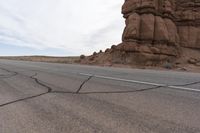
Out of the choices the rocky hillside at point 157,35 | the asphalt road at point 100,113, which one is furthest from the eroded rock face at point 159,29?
the asphalt road at point 100,113

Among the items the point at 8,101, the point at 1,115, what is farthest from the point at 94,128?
the point at 8,101

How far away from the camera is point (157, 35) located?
30594mm

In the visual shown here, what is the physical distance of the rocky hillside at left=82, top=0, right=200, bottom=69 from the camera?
94.7ft

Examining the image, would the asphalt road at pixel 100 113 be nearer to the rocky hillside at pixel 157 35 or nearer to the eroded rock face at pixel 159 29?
the rocky hillside at pixel 157 35

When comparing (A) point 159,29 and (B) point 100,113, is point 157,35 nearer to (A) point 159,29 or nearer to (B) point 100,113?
(A) point 159,29

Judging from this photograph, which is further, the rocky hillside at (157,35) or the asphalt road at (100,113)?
the rocky hillside at (157,35)

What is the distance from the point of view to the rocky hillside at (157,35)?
28875 mm

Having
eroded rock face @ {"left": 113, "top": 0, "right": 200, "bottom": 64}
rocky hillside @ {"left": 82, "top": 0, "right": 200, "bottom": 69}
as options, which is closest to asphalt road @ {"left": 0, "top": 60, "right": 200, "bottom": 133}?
rocky hillside @ {"left": 82, "top": 0, "right": 200, "bottom": 69}

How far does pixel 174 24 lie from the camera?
109 feet

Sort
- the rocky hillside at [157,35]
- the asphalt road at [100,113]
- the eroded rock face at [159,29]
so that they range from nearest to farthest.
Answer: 1. the asphalt road at [100,113]
2. the rocky hillside at [157,35]
3. the eroded rock face at [159,29]

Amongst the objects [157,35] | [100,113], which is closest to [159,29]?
[157,35]

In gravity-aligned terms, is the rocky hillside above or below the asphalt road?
above

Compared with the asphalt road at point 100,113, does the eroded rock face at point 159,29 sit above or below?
above

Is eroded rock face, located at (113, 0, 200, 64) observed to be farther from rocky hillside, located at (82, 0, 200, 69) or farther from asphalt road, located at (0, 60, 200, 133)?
asphalt road, located at (0, 60, 200, 133)
